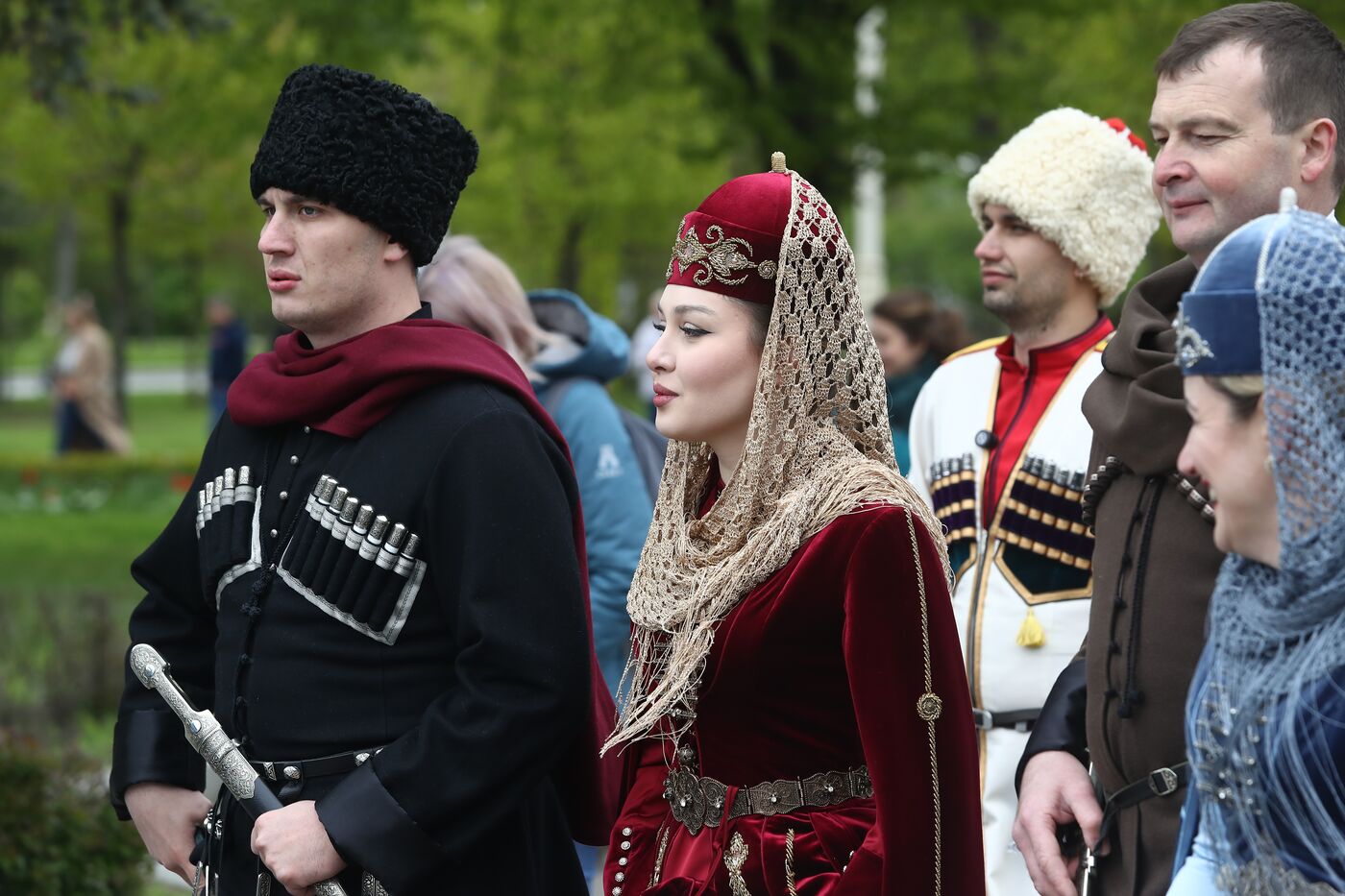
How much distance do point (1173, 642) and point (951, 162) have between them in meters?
8.49

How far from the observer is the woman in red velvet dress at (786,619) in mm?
2971

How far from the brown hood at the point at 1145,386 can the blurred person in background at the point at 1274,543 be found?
737 mm

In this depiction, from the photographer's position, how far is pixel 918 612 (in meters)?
2.98

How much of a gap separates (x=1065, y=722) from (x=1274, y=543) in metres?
1.18

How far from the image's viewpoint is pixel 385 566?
3227 mm

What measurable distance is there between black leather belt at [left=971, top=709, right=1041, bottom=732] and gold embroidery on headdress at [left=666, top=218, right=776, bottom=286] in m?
1.63

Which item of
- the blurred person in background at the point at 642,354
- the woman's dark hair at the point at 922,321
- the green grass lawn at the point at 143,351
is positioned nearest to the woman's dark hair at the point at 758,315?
the woman's dark hair at the point at 922,321

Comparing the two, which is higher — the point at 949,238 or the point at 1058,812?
the point at 949,238

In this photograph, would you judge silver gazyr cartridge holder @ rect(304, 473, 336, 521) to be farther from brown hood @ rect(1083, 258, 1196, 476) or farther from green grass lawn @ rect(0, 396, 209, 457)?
green grass lawn @ rect(0, 396, 209, 457)

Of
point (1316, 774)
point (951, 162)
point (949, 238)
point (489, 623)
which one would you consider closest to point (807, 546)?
point (489, 623)

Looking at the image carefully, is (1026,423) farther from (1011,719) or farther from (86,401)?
(86,401)

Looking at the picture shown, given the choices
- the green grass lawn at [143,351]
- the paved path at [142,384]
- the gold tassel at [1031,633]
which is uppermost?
the gold tassel at [1031,633]

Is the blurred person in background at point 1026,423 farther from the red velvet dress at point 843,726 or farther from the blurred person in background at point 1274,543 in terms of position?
the blurred person in background at point 1274,543

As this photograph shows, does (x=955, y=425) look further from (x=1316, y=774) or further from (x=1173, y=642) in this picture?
(x=1316, y=774)
